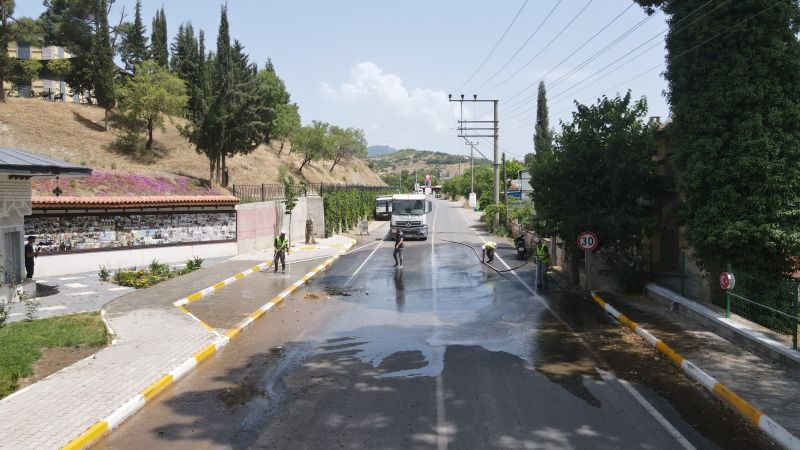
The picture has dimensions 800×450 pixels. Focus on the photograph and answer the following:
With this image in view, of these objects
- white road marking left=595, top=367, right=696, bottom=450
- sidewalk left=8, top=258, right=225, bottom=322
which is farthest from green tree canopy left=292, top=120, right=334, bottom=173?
white road marking left=595, top=367, right=696, bottom=450

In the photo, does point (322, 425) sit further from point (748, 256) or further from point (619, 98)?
point (619, 98)

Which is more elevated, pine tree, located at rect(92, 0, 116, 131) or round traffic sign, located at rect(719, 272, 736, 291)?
pine tree, located at rect(92, 0, 116, 131)

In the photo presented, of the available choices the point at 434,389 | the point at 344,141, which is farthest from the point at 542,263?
the point at 344,141

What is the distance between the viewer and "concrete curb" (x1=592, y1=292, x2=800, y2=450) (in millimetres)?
6671

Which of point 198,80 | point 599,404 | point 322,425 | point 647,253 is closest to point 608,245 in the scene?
point 647,253

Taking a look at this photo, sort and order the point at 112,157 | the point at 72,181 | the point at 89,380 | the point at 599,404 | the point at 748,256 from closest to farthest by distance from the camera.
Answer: the point at 599,404, the point at 89,380, the point at 748,256, the point at 72,181, the point at 112,157

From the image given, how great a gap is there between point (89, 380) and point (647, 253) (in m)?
15.6

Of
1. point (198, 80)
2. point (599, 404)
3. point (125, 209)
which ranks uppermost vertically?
point (198, 80)

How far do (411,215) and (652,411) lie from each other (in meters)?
29.6

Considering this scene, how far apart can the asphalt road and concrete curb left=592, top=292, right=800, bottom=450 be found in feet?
0.54

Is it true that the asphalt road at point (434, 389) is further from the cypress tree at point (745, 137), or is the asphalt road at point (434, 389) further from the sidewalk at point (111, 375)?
the cypress tree at point (745, 137)

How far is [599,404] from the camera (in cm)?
778

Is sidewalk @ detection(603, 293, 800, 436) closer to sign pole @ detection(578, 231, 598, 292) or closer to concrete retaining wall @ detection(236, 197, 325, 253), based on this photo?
Answer: sign pole @ detection(578, 231, 598, 292)

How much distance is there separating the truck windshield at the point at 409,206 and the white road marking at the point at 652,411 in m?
28.1
